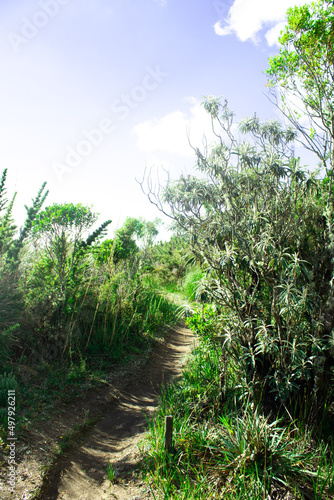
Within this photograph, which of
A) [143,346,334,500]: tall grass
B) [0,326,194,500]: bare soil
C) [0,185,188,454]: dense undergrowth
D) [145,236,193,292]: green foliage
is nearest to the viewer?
[143,346,334,500]: tall grass

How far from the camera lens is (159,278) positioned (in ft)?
47.0

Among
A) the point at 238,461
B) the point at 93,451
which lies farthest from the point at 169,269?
the point at 238,461

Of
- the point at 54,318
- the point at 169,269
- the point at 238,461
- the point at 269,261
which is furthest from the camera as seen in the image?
the point at 169,269

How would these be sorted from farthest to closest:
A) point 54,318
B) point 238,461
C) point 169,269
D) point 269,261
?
1. point 169,269
2. point 54,318
3. point 269,261
4. point 238,461

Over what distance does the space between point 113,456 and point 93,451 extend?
0.26 m

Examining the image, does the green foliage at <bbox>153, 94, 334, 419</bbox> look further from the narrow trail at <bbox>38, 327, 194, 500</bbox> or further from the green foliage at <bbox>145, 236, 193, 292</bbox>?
the green foliage at <bbox>145, 236, 193, 292</bbox>

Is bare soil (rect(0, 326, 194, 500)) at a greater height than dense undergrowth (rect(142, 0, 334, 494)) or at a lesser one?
lesser

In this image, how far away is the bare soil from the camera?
2883mm

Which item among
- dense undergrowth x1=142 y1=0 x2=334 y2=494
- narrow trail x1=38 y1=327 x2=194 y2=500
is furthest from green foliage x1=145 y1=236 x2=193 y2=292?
dense undergrowth x1=142 y1=0 x2=334 y2=494

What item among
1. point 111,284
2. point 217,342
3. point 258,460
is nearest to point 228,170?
point 217,342

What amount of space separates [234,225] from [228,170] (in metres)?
0.91

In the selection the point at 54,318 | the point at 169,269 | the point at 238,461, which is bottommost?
the point at 238,461

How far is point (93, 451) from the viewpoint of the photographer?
140 inches

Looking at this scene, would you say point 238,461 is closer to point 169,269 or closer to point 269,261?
point 269,261
